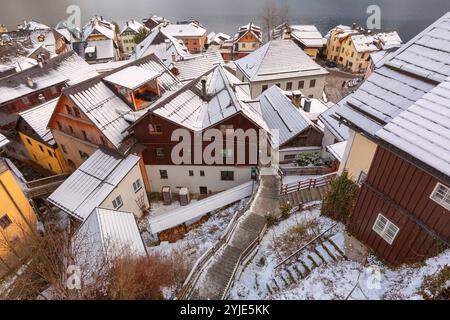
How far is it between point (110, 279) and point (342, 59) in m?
78.3

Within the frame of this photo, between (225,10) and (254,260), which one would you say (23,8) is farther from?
(254,260)

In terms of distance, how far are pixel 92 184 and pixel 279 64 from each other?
3352 cm

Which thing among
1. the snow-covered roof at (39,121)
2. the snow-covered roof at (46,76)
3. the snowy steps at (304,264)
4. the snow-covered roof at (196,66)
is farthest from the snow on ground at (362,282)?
the snow-covered roof at (46,76)

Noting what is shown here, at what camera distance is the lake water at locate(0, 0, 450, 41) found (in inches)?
4978

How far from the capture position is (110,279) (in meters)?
13.9

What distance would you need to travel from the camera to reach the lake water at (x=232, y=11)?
126438 millimetres

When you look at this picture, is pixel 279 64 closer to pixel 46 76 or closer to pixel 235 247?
pixel 235 247

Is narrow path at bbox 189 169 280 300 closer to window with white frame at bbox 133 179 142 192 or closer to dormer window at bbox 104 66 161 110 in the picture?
window with white frame at bbox 133 179 142 192

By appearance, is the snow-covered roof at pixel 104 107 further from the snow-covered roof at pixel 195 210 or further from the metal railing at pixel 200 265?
the metal railing at pixel 200 265

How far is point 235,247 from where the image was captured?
19109 mm

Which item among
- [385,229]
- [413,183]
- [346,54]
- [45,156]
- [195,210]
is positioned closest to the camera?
[413,183]

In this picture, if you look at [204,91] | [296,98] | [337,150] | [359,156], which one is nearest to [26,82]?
[204,91]

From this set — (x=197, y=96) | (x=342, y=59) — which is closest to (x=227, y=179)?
(x=197, y=96)
